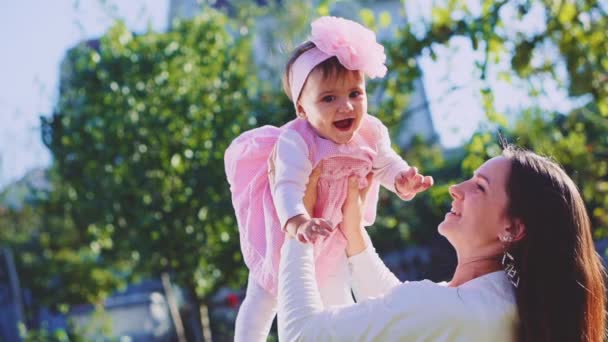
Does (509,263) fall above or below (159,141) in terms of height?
below

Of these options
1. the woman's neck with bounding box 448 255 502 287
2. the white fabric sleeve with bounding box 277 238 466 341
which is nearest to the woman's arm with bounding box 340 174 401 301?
the woman's neck with bounding box 448 255 502 287

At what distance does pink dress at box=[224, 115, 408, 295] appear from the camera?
7.12ft

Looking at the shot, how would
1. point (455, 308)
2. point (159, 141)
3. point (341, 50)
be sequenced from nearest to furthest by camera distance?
point (455, 308)
point (341, 50)
point (159, 141)

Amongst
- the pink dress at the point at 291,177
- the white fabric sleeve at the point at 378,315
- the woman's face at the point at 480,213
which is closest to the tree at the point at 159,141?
the pink dress at the point at 291,177

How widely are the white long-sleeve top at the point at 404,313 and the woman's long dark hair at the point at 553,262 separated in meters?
0.05

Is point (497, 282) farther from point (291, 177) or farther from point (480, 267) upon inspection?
point (291, 177)

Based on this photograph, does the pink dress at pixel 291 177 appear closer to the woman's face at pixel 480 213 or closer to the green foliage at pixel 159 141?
the woman's face at pixel 480 213

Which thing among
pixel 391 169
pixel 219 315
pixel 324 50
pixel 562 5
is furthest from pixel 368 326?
pixel 219 315

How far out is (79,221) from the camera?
1030 cm

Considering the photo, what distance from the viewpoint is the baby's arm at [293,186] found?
200 cm

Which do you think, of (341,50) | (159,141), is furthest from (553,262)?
(159,141)

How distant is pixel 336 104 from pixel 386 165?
0.82ft

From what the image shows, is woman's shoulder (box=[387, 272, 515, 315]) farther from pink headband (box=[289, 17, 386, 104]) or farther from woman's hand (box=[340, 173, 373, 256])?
pink headband (box=[289, 17, 386, 104])

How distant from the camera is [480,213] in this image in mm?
2090
